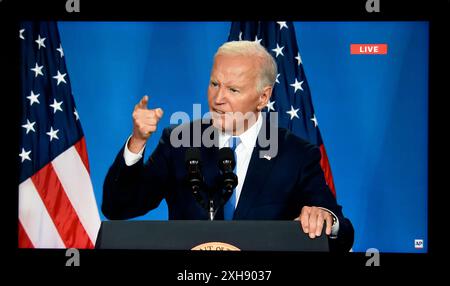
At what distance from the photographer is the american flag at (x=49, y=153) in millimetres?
4422

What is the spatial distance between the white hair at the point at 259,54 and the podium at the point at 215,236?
1.13m

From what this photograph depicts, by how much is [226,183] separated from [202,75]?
1.37 metres

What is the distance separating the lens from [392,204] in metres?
4.35

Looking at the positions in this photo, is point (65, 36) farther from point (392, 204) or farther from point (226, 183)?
point (392, 204)

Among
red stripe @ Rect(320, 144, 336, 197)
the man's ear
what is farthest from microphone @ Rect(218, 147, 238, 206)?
red stripe @ Rect(320, 144, 336, 197)

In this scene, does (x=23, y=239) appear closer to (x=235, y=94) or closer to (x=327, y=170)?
(x=235, y=94)

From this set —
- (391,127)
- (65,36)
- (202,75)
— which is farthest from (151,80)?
(391,127)

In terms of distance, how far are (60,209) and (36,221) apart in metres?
0.18

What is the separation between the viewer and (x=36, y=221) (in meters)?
4.44

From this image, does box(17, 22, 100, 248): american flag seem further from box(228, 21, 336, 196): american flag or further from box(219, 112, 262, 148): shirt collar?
box(228, 21, 336, 196): american flag

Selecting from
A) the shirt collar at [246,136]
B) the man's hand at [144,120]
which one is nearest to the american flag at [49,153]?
the man's hand at [144,120]

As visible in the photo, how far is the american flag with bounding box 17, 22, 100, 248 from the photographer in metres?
4.42

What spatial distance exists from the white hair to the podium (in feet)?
3.70
